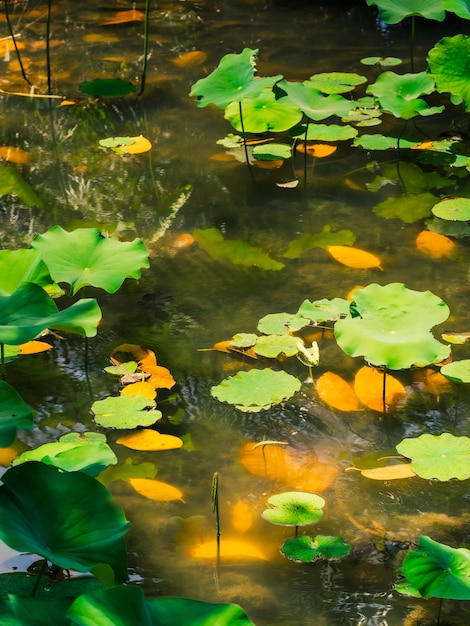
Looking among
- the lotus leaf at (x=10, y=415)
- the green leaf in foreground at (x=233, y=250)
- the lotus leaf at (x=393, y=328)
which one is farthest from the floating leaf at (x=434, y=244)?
the lotus leaf at (x=10, y=415)

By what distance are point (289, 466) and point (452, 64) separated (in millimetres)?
1897

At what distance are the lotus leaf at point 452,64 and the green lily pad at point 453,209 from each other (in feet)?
1.86

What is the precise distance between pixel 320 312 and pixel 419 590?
902 mm

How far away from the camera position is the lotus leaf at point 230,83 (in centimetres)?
293

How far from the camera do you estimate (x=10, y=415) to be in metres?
1.41

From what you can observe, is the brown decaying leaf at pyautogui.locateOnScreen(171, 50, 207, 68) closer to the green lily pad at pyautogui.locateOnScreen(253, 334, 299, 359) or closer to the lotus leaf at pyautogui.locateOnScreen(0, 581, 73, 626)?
the green lily pad at pyautogui.locateOnScreen(253, 334, 299, 359)

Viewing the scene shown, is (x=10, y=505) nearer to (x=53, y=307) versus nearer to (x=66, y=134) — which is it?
(x=53, y=307)

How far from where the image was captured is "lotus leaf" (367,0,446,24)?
11.2 ft

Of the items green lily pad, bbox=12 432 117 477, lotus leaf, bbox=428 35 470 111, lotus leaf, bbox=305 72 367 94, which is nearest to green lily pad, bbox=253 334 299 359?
green lily pad, bbox=12 432 117 477

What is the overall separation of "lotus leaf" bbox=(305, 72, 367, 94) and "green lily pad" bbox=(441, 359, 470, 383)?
5.57 feet

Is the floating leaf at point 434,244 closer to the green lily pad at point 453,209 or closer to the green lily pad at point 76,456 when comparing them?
the green lily pad at point 453,209

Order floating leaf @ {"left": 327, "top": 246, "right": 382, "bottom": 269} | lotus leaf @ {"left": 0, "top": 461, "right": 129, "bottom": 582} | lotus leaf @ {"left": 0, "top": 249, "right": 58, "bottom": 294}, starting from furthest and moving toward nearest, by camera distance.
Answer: floating leaf @ {"left": 327, "top": 246, "right": 382, "bottom": 269} → lotus leaf @ {"left": 0, "top": 249, "right": 58, "bottom": 294} → lotus leaf @ {"left": 0, "top": 461, "right": 129, "bottom": 582}

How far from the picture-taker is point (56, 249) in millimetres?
2139

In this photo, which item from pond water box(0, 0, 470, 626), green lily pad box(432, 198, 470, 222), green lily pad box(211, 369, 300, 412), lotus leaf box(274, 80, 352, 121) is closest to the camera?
pond water box(0, 0, 470, 626)
